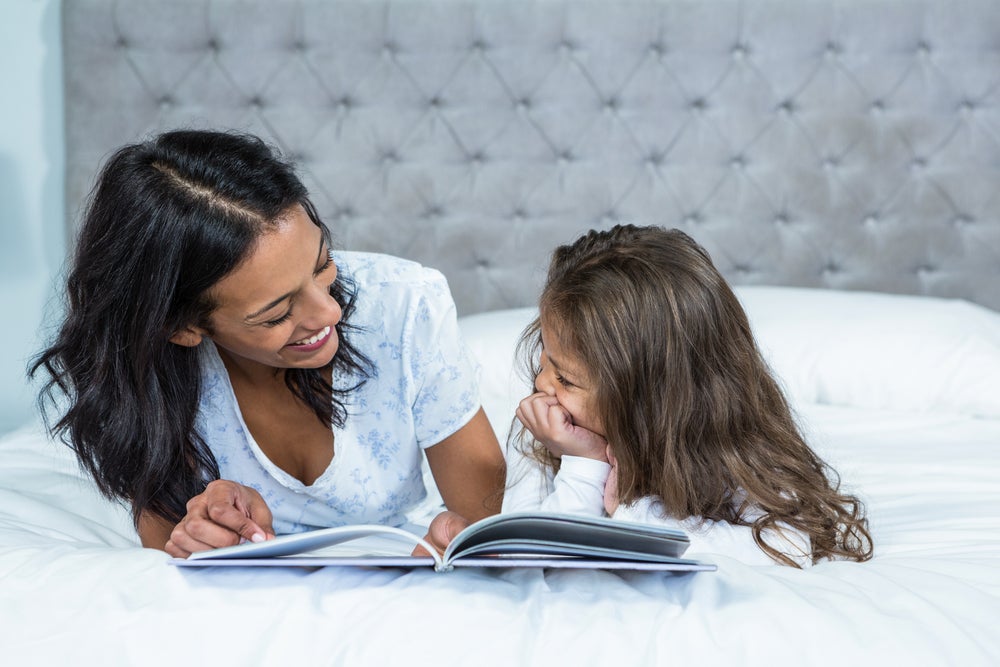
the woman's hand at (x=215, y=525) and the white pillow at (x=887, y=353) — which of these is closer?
the woman's hand at (x=215, y=525)

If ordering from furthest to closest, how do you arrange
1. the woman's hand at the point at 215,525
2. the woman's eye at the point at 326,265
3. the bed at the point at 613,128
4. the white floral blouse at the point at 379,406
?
the bed at the point at 613,128, the white floral blouse at the point at 379,406, the woman's eye at the point at 326,265, the woman's hand at the point at 215,525

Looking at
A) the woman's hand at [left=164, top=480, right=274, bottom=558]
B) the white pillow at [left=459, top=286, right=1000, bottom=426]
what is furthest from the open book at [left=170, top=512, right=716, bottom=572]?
the white pillow at [left=459, top=286, right=1000, bottom=426]

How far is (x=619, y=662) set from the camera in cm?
85

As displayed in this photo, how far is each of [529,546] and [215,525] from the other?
408 millimetres

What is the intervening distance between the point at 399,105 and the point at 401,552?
133 cm

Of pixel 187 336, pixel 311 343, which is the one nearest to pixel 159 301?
pixel 187 336

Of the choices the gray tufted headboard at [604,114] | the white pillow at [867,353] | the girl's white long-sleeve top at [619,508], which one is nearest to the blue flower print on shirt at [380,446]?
the girl's white long-sleeve top at [619,508]

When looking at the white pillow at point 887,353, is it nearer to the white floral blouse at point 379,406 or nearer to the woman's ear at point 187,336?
the white floral blouse at point 379,406

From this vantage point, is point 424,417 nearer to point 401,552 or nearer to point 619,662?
point 401,552

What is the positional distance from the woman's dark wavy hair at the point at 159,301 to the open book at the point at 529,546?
0.36 meters

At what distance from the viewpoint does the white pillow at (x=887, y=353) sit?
1840mm

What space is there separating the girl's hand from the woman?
196 millimetres

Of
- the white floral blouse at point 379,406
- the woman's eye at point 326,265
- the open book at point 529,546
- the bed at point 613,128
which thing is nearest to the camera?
the open book at point 529,546

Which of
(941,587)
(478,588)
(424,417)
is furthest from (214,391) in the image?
(941,587)
